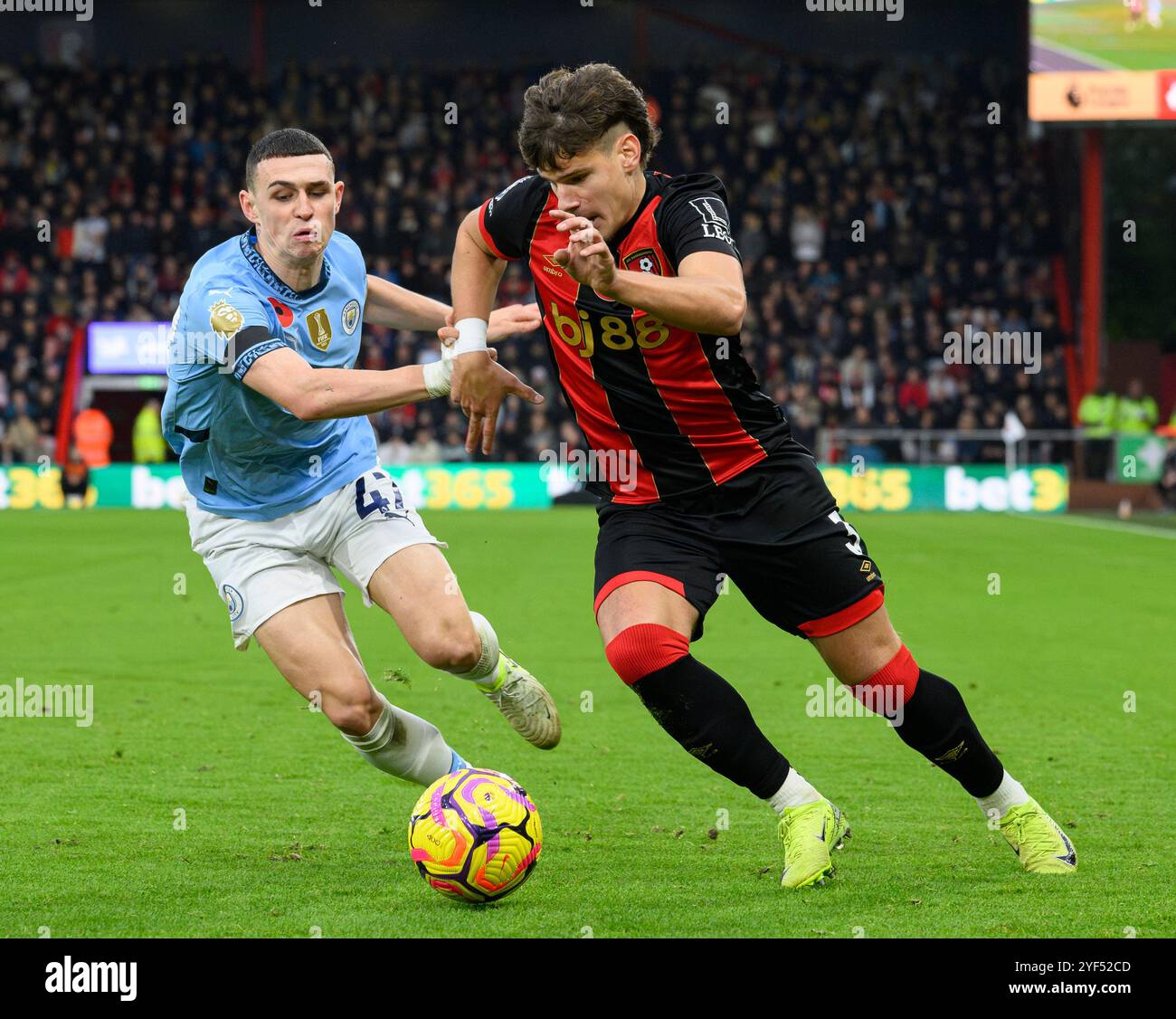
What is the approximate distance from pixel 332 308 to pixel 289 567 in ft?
2.99

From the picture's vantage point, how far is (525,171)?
3028cm

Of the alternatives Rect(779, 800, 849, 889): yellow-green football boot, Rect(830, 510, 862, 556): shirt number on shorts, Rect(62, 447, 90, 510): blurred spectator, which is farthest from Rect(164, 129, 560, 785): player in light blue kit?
Rect(62, 447, 90, 510): blurred spectator

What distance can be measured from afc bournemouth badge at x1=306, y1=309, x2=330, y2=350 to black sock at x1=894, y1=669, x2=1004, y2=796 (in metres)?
2.27

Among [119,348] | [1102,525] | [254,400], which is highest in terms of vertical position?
[119,348]

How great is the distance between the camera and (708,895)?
4.41 meters

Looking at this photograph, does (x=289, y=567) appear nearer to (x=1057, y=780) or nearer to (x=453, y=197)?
(x=1057, y=780)

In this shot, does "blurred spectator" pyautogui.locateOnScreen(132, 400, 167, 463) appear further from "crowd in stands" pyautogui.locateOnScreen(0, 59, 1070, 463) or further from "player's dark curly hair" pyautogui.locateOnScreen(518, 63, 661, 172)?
"player's dark curly hair" pyautogui.locateOnScreen(518, 63, 661, 172)

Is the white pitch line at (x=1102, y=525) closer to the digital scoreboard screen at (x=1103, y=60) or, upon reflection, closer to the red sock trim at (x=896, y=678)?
the digital scoreboard screen at (x=1103, y=60)

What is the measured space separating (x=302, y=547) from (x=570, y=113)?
1848mm

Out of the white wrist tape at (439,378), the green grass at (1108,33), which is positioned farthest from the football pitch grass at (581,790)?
the green grass at (1108,33)

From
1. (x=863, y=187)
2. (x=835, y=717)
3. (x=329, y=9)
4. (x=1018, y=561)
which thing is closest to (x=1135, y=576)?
(x=1018, y=561)

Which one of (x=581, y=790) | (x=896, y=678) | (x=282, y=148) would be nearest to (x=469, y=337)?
(x=282, y=148)

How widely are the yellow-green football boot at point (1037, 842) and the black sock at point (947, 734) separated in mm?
116

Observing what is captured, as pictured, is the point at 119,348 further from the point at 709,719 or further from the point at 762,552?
the point at 709,719
